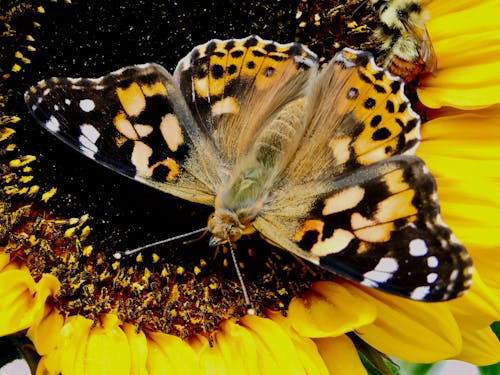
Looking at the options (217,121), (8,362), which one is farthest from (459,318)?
(8,362)

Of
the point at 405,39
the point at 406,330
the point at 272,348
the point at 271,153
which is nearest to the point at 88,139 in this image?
the point at 271,153

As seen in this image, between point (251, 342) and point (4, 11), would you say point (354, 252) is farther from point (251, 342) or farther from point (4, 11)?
point (4, 11)

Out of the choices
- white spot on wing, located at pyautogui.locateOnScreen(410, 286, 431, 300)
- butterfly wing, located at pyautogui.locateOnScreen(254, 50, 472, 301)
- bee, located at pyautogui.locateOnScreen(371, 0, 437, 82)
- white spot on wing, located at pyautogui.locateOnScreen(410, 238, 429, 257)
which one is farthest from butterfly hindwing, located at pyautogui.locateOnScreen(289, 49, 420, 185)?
white spot on wing, located at pyautogui.locateOnScreen(410, 286, 431, 300)

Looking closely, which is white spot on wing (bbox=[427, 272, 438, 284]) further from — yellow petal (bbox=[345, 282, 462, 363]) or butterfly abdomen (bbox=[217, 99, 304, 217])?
butterfly abdomen (bbox=[217, 99, 304, 217])

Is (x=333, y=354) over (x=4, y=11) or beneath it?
beneath

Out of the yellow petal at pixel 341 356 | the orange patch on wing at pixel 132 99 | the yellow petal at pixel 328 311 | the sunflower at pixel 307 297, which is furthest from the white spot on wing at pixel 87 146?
the yellow petal at pixel 341 356

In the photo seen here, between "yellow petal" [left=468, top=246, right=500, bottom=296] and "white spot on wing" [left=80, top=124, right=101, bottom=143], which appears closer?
"white spot on wing" [left=80, top=124, right=101, bottom=143]
